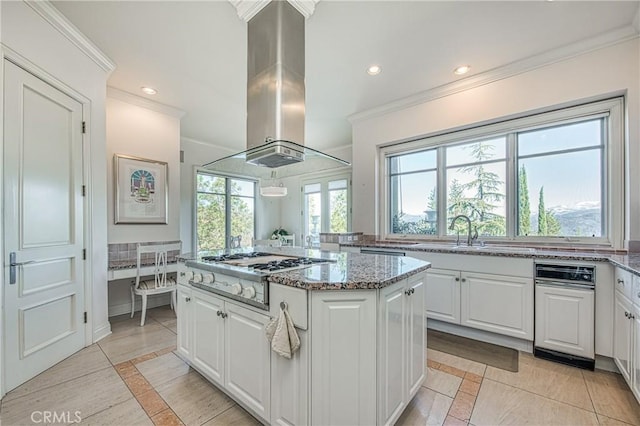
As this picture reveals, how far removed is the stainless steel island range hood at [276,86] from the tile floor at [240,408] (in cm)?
171

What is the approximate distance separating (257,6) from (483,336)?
3470 mm

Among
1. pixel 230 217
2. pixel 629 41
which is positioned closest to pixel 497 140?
pixel 629 41

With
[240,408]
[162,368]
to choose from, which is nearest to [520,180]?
[240,408]

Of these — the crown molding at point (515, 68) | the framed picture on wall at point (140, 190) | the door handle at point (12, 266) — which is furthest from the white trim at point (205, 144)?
the door handle at point (12, 266)

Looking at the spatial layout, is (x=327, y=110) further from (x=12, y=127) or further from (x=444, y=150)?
(x=12, y=127)

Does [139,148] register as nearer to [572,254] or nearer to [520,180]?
[520,180]

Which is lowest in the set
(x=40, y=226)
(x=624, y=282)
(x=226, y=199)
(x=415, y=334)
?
(x=415, y=334)

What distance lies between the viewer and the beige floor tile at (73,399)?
5.58 ft

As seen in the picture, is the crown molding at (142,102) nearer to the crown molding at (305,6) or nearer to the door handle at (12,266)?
the door handle at (12,266)

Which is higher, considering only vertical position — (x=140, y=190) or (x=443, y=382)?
(x=140, y=190)

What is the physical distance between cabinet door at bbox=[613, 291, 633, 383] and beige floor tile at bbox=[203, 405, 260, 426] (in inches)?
96.9

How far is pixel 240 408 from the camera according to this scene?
5.74 feet

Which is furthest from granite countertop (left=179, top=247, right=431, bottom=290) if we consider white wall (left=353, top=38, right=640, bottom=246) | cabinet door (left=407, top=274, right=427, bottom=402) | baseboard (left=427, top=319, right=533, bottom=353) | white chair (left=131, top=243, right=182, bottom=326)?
white wall (left=353, top=38, right=640, bottom=246)

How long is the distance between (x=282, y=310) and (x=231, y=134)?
14.3 feet
